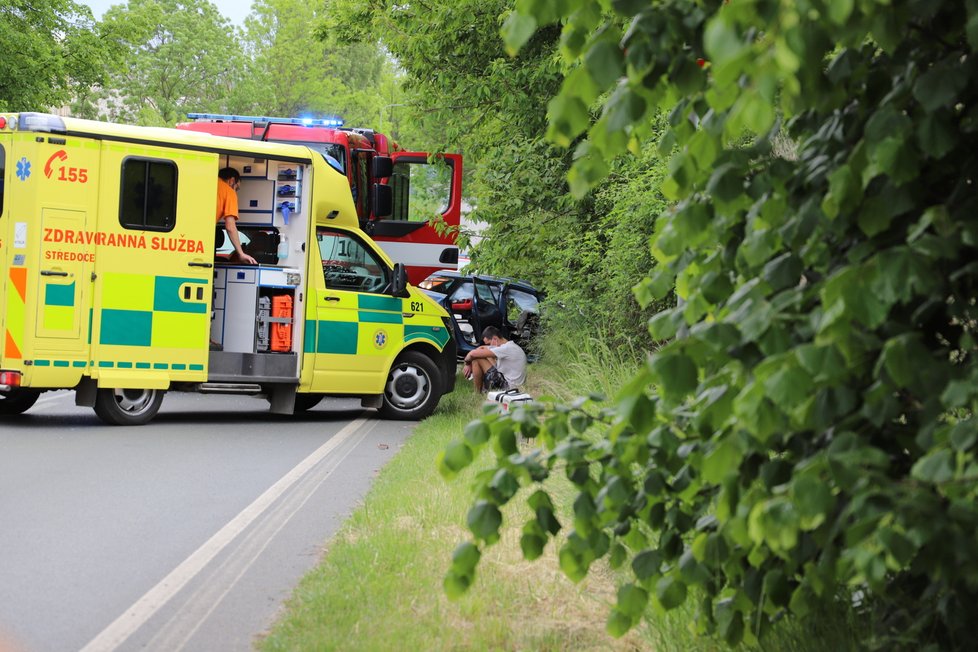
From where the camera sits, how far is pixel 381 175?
1744 cm

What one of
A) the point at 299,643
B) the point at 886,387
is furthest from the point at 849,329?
the point at 299,643

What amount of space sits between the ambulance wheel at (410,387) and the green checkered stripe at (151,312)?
2.58 metres

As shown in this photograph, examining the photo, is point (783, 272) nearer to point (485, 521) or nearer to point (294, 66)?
point (485, 521)

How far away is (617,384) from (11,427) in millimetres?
6190

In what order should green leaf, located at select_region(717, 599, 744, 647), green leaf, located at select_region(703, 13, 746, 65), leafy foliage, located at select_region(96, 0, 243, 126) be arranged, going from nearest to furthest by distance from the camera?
1. green leaf, located at select_region(703, 13, 746, 65)
2. green leaf, located at select_region(717, 599, 744, 647)
3. leafy foliage, located at select_region(96, 0, 243, 126)

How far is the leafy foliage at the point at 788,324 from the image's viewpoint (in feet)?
7.77

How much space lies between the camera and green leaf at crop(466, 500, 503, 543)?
9.98 ft

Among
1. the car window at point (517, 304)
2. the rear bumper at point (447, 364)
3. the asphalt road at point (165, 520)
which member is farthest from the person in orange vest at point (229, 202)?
the car window at point (517, 304)

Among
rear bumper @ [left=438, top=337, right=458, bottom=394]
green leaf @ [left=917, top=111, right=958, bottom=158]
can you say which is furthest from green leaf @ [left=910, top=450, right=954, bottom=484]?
rear bumper @ [left=438, top=337, right=458, bottom=394]

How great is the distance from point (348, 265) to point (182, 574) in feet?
26.9

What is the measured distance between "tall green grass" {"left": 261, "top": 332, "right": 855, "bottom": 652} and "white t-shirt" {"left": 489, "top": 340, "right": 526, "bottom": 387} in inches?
234

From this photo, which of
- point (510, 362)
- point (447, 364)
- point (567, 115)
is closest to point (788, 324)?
point (567, 115)

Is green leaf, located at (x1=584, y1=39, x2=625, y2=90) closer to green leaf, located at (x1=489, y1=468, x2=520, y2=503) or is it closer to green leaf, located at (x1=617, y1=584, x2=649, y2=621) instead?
green leaf, located at (x1=489, y1=468, x2=520, y2=503)

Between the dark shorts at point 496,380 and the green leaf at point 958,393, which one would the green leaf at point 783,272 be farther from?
the dark shorts at point 496,380
